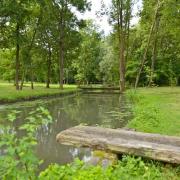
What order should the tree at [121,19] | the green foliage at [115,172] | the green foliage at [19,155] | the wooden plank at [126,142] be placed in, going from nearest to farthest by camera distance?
the green foliage at [19,155] → the green foliage at [115,172] → the wooden plank at [126,142] → the tree at [121,19]

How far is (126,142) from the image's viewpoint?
4949 millimetres

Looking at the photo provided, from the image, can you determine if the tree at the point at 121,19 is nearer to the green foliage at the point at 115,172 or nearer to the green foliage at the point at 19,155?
the green foliage at the point at 115,172

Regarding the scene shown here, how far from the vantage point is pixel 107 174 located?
3732mm

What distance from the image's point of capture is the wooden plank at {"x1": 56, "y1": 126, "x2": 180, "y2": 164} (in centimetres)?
454

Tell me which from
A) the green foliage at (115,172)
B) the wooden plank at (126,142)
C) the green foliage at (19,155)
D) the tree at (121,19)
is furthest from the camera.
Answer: the tree at (121,19)

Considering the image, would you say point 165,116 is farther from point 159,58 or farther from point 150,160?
point 159,58

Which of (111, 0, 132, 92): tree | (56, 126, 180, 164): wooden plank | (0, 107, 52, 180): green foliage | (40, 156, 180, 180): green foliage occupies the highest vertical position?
(111, 0, 132, 92): tree

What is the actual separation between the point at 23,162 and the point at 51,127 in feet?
24.4

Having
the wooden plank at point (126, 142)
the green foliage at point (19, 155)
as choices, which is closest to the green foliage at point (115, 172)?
the wooden plank at point (126, 142)

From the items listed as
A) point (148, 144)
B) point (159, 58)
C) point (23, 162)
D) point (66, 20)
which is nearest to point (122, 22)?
point (66, 20)

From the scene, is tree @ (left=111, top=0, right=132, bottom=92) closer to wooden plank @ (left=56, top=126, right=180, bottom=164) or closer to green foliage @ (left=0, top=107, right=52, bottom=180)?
wooden plank @ (left=56, top=126, right=180, bottom=164)

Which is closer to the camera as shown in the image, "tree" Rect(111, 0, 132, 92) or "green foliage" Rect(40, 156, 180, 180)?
"green foliage" Rect(40, 156, 180, 180)

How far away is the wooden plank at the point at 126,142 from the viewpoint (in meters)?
4.54

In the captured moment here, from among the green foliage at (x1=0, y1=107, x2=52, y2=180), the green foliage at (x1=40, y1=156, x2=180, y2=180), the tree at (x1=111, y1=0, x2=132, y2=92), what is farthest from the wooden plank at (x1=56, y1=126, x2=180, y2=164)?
the tree at (x1=111, y1=0, x2=132, y2=92)
